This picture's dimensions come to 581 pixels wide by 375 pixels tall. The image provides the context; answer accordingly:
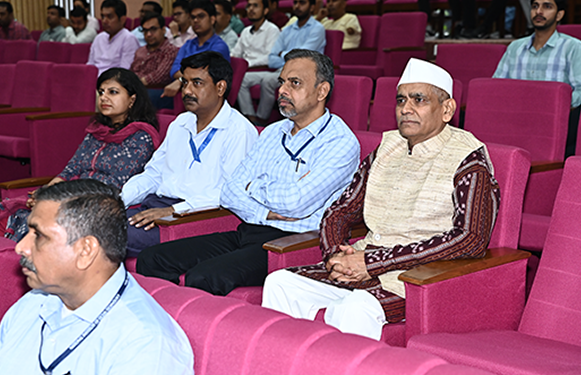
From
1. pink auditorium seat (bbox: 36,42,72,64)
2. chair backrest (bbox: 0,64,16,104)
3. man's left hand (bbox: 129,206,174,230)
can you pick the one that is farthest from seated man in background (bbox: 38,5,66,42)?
man's left hand (bbox: 129,206,174,230)

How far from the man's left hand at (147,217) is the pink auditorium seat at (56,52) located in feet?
15.2

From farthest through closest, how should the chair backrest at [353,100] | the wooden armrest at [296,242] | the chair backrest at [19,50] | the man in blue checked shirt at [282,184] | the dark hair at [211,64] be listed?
1. the chair backrest at [19,50]
2. the chair backrest at [353,100]
3. the dark hair at [211,64]
4. the man in blue checked shirt at [282,184]
5. the wooden armrest at [296,242]

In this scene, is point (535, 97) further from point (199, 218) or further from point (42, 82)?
point (42, 82)

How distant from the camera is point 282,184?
2.44m

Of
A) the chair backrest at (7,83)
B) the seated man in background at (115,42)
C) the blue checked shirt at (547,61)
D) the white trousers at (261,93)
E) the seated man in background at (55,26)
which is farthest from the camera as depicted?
the seated man in background at (55,26)

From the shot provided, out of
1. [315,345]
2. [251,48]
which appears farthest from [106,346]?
[251,48]

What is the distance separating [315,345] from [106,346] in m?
0.35

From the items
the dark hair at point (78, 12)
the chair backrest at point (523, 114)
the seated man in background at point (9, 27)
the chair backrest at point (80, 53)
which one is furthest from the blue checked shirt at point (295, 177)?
the seated man in background at point (9, 27)

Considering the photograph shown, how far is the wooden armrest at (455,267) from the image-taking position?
175 centimetres

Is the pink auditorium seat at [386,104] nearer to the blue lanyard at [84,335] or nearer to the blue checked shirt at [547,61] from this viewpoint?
the blue checked shirt at [547,61]

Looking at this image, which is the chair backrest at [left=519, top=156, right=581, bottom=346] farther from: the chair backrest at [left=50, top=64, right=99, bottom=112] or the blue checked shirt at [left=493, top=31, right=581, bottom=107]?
the chair backrest at [left=50, top=64, right=99, bottom=112]

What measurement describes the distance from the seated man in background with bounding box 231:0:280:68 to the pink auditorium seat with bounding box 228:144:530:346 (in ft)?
11.7

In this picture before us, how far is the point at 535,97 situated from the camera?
2.96 meters

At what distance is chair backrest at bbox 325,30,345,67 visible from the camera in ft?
17.1
